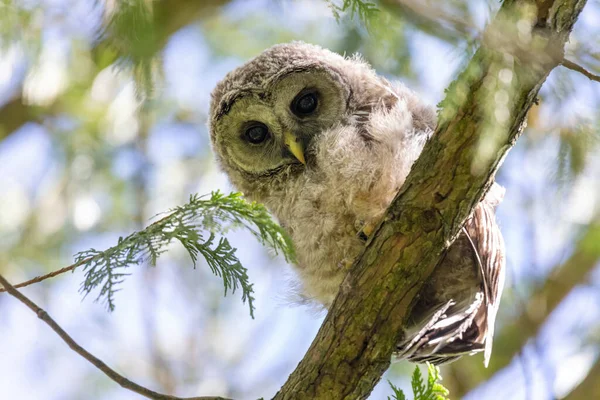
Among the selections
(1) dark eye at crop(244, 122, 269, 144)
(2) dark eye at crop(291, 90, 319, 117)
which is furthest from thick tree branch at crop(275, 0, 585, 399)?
(1) dark eye at crop(244, 122, 269, 144)

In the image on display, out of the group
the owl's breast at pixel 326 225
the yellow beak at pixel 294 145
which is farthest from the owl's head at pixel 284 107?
the owl's breast at pixel 326 225

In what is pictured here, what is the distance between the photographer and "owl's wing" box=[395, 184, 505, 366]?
2.48 m

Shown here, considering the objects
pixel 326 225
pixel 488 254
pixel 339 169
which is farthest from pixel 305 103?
pixel 488 254

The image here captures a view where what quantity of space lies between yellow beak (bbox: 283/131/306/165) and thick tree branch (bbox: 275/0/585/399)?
849mm

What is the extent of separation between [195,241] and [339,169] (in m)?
0.99

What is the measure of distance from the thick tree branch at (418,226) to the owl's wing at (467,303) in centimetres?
24

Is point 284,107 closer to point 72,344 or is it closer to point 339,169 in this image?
point 339,169

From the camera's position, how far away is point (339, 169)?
8.83ft

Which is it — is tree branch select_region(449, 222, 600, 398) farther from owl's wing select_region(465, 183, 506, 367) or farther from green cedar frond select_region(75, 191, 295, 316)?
green cedar frond select_region(75, 191, 295, 316)

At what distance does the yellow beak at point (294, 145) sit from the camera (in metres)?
2.96

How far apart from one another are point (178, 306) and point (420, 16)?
5.44 meters

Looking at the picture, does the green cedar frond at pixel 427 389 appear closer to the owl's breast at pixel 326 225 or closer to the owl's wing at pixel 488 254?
the owl's wing at pixel 488 254

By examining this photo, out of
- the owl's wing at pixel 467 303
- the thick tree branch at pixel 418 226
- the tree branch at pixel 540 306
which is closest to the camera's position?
the thick tree branch at pixel 418 226

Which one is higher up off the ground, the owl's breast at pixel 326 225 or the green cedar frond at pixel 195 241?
the owl's breast at pixel 326 225
